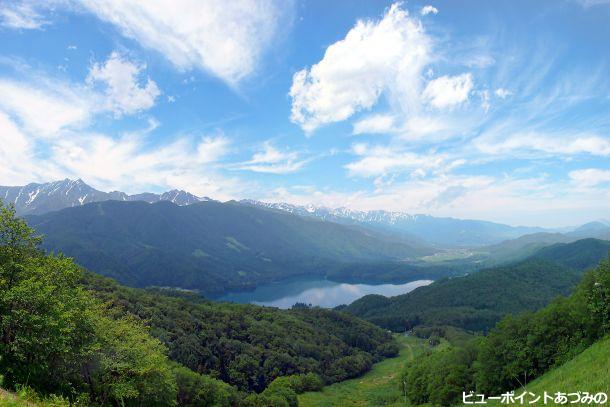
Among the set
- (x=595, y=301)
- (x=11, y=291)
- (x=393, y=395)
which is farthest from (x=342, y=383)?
(x=11, y=291)

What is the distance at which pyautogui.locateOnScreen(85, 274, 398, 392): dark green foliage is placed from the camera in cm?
12356

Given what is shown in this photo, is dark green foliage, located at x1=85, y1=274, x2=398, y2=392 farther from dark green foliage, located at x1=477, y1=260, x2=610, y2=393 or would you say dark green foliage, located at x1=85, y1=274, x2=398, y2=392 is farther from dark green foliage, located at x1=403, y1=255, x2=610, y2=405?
dark green foliage, located at x1=477, y1=260, x2=610, y2=393

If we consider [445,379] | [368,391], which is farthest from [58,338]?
[368,391]

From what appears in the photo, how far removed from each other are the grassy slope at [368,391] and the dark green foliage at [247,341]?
6.92m

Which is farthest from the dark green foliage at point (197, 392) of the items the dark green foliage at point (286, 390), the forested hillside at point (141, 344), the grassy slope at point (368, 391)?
the grassy slope at point (368, 391)

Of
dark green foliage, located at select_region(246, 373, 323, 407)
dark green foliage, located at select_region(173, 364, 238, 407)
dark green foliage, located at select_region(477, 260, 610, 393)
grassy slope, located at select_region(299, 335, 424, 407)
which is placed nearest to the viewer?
dark green foliage, located at select_region(477, 260, 610, 393)

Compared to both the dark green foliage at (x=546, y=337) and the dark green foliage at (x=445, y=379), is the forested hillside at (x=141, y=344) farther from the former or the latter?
the dark green foliage at (x=546, y=337)

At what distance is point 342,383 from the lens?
132625mm

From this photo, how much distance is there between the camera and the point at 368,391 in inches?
4491

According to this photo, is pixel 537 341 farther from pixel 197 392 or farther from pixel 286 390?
pixel 286 390

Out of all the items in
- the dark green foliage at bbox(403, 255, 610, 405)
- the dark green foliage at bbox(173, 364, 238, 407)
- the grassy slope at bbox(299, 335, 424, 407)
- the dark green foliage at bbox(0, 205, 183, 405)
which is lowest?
the grassy slope at bbox(299, 335, 424, 407)

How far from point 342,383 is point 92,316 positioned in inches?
4986

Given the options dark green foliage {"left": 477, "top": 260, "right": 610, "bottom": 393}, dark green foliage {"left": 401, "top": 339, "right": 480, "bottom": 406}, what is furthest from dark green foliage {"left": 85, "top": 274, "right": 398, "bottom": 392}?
dark green foliage {"left": 477, "top": 260, "right": 610, "bottom": 393}

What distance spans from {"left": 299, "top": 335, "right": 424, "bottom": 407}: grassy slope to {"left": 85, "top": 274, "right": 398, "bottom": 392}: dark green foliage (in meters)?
6.92
